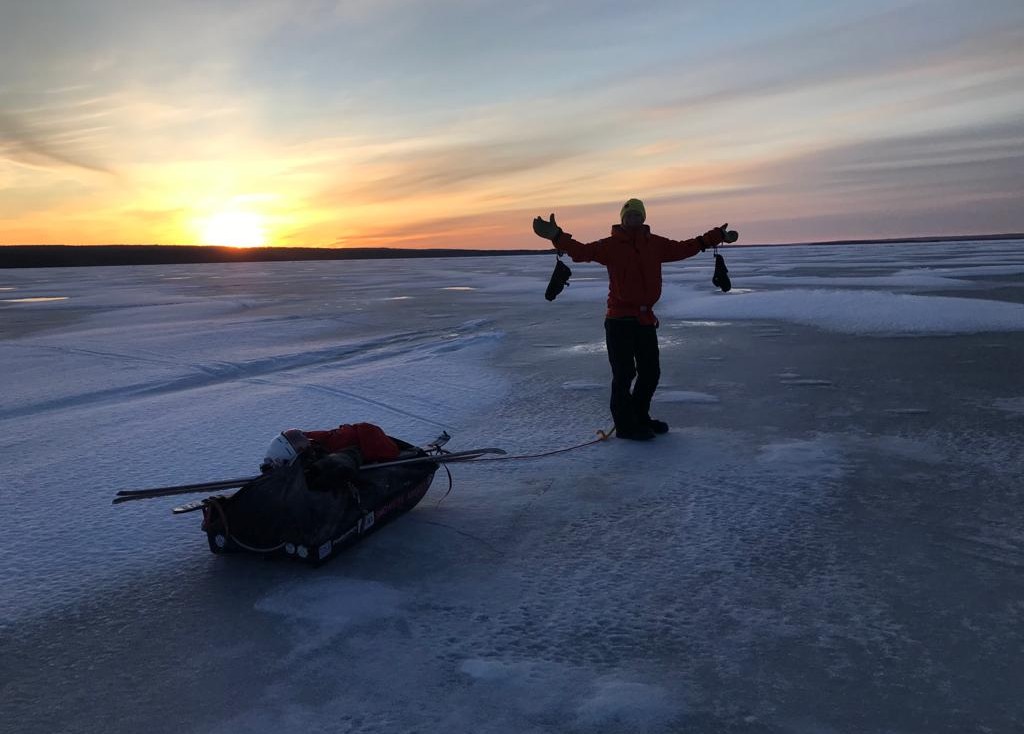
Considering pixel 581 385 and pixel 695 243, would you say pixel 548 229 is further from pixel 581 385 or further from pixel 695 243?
pixel 581 385

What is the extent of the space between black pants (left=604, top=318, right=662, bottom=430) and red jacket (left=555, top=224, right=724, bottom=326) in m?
0.10

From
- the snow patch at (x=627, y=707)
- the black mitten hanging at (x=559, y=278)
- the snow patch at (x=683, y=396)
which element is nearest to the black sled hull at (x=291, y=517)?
the snow patch at (x=627, y=707)

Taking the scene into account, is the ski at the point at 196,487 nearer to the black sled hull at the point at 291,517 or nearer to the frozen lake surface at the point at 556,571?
the black sled hull at the point at 291,517

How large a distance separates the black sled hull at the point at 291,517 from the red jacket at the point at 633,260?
248cm

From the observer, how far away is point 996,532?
11.2 ft

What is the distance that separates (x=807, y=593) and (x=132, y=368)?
26.6ft

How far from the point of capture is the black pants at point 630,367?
5.29m

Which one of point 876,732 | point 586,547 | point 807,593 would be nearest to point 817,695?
point 876,732

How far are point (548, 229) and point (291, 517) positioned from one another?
2.69 meters

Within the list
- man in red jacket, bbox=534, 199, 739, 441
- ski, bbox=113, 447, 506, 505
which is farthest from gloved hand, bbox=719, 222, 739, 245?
ski, bbox=113, 447, 506, 505

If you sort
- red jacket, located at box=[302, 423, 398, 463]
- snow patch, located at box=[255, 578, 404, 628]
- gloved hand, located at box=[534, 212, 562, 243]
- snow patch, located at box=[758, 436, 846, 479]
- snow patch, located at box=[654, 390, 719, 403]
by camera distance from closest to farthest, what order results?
snow patch, located at box=[255, 578, 404, 628] < red jacket, located at box=[302, 423, 398, 463] < snow patch, located at box=[758, 436, 846, 479] < gloved hand, located at box=[534, 212, 562, 243] < snow patch, located at box=[654, 390, 719, 403]

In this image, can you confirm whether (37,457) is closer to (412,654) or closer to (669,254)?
(412,654)

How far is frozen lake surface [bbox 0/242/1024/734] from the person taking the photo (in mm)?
2270

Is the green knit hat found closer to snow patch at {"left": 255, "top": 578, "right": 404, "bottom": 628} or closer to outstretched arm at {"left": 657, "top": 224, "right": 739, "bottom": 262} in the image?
outstretched arm at {"left": 657, "top": 224, "right": 739, "bottom": 262}
